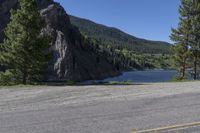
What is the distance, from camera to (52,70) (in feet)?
303

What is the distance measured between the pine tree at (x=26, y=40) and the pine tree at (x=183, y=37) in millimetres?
19294

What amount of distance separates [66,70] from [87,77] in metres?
16.0

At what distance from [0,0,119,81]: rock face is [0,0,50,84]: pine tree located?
58.0 meters

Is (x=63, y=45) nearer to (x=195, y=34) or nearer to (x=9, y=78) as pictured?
(x=195, y=34)

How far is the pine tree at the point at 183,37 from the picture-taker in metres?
44.1

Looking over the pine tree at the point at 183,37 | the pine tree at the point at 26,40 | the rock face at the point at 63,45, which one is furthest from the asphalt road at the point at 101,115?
the rock face at the point at 63,45

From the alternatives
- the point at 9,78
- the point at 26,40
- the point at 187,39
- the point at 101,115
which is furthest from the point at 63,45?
the point at 101,115

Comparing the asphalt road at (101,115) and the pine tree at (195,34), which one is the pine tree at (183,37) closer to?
the pine tree at (195,34)

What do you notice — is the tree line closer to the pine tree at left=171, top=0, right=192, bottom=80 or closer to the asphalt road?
the pine tree at left=171, top=0, right=192, bottom=80

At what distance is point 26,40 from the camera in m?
29.5

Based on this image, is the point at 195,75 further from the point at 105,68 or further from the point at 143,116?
the point at 105,68

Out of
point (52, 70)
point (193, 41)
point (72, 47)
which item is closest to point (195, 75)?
point (193, 41)

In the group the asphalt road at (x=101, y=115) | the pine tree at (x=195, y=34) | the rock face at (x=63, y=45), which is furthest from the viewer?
the rock face at (x=63, y=45)

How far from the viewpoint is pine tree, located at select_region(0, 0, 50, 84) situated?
1168 inches
